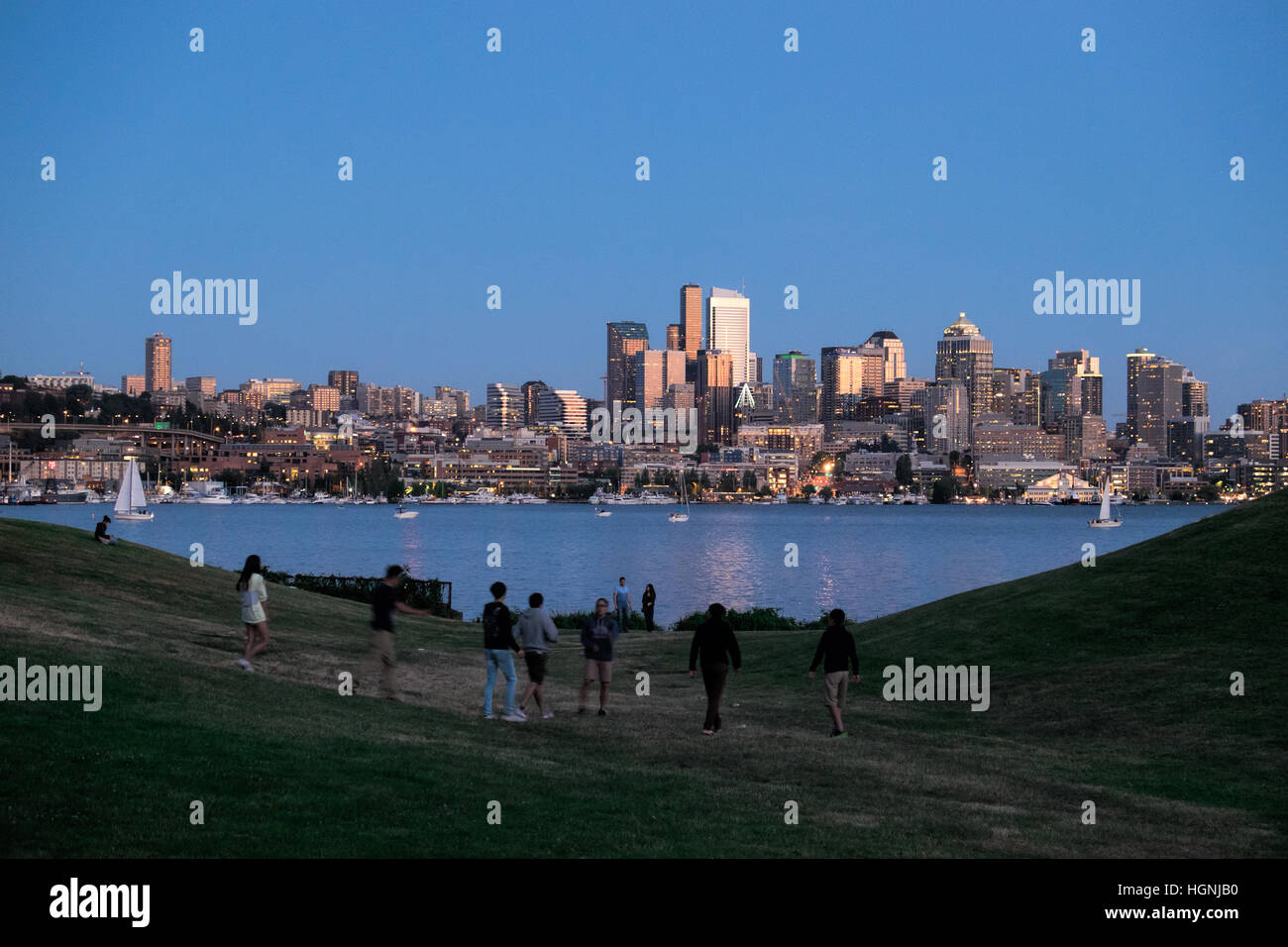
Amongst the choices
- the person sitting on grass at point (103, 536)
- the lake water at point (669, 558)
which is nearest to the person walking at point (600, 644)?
the lake water at point (669, 558)

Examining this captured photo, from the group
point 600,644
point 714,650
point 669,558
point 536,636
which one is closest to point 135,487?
point 669,558

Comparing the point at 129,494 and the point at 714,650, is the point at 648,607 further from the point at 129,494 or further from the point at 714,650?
the point at 129,494

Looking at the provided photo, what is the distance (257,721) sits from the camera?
16.6m

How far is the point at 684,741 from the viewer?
61.8 feet

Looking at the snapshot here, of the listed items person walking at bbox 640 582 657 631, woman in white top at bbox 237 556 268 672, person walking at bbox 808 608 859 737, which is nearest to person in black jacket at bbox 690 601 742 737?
person walking at bbox 808 608 859 737

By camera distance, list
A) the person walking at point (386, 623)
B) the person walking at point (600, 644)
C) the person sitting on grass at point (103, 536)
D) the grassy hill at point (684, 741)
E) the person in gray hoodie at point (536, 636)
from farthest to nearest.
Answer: the person sitting on grass at point (103, 536) < the person walking at point (600, 644) < the person walking at point (386, 623) < the person in gray hoodie at point (536, 636) < the grassy hill at point (684, 741)

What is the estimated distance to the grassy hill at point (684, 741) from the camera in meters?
12.4

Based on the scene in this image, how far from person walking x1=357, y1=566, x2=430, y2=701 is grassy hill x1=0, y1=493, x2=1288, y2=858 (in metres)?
0.63

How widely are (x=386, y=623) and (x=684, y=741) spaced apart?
5.48 metres

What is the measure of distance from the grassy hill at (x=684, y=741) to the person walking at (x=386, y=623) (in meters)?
0.63

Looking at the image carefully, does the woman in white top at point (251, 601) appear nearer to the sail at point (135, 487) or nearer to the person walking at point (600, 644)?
the person walking at point (600, 644)

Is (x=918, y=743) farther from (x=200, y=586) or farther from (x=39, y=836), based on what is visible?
(x=200, y=586)

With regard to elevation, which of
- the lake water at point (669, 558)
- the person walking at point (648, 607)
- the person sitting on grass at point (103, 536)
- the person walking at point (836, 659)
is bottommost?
the lake water at point (669, 558)

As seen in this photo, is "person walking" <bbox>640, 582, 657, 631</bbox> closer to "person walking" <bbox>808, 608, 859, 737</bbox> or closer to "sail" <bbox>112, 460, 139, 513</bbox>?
"person walking" <bbox>808, 608, 859, 737</bbox>
